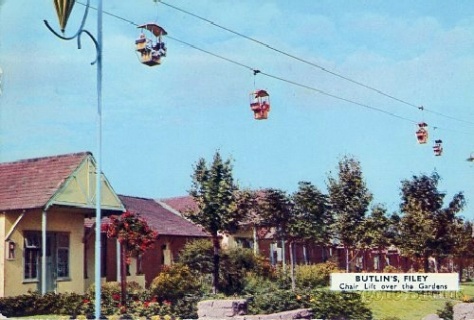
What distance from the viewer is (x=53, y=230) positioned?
891 inches

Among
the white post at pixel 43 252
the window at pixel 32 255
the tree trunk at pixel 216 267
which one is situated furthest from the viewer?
the tree trunk at pixel 216 267

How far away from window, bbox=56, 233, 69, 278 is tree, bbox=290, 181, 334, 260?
7.96 m

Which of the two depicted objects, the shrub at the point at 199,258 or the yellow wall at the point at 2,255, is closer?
the yellow wall at the point at 2,255

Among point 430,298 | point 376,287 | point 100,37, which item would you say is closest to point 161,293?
point 376,287

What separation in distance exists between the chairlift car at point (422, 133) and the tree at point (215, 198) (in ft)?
19.9

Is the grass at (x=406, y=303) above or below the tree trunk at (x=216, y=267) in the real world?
below

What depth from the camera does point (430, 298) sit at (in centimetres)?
2161

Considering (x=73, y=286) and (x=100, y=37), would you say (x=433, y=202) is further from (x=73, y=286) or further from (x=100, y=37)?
(x=100, y=37)

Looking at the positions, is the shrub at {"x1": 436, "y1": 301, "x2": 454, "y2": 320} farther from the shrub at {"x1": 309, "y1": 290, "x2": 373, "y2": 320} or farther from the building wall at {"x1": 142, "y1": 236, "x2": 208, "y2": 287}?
the building wall at {"x1": 142, "y1": 236, "x2": 208, "y2": 287}

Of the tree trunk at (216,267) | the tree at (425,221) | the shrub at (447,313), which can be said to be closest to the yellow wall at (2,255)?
the tree trunk at (216,267)

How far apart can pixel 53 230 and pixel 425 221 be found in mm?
13557

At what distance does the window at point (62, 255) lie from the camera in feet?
75.8

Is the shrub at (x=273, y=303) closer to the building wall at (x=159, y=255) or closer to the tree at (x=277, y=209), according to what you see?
the tree at (x=277, y=209)

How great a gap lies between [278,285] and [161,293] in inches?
172
